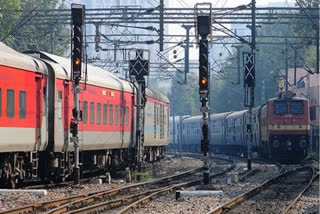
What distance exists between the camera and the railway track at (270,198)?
18203mm

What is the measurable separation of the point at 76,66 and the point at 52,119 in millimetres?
1802

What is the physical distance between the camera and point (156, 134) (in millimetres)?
41688

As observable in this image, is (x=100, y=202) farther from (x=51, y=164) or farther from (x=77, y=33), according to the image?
(x=77, y=33)

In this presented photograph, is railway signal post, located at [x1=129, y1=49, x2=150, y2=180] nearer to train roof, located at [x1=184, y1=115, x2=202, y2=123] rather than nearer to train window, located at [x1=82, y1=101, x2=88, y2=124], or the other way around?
train window, located at [x1=82, y1=101, x2=88, y2=124]

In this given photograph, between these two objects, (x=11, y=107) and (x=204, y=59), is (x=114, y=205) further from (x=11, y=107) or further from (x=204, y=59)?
(x=204, y=59)

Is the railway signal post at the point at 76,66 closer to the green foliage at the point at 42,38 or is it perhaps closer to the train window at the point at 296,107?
the train window at the point at 296,107

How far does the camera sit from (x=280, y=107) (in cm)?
4450

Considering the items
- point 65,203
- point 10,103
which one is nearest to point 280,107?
point 10,103

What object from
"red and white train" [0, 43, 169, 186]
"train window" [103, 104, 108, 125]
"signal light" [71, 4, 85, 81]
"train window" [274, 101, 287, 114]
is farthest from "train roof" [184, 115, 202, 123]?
"signal light" [71, 4, 85, 81]

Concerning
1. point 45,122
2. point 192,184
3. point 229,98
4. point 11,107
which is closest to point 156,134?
point 192,184

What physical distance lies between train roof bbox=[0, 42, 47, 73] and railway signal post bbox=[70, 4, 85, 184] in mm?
1602

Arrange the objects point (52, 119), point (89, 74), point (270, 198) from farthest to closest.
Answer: point (89, 74) < point (52, 119) < point (270, 198)

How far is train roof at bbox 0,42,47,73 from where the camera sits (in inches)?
777

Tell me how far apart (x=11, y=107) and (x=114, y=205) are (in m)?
3.63
